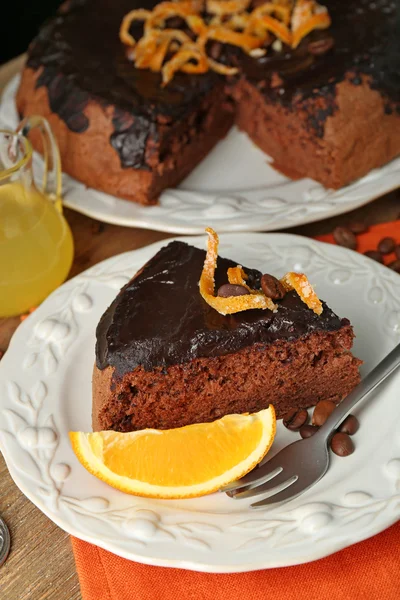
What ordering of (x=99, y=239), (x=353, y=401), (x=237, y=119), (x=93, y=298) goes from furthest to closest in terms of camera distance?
(x=237, y=119) < (x=99, y=239) < (x=93, y=298) < (x=353, y=401)

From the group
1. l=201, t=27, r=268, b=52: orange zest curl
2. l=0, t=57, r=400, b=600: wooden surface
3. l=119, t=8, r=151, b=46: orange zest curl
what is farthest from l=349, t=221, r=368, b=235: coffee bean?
l=0, t=57, r=400, b=600: wooden surface

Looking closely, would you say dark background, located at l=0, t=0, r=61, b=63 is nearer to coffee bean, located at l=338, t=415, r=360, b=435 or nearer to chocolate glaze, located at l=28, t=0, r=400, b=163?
chocolate glaze, located at l=28, t=0, r=400, b=163

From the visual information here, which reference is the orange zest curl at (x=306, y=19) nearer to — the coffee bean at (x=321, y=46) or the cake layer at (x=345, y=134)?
the coffee bean at (x=321, y=46)

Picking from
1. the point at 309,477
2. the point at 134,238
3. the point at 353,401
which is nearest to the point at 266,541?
the point at 309,477

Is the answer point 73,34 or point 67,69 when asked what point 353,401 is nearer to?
point 67,69

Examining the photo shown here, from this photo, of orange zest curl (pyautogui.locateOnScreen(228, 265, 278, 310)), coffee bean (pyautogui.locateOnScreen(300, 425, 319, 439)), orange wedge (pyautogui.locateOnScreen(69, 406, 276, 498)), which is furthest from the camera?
orange zest curl (pyautogui.locateOnScreen(228, 265, 278, 310))

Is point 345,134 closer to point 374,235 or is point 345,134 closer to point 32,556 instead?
point 374,235
